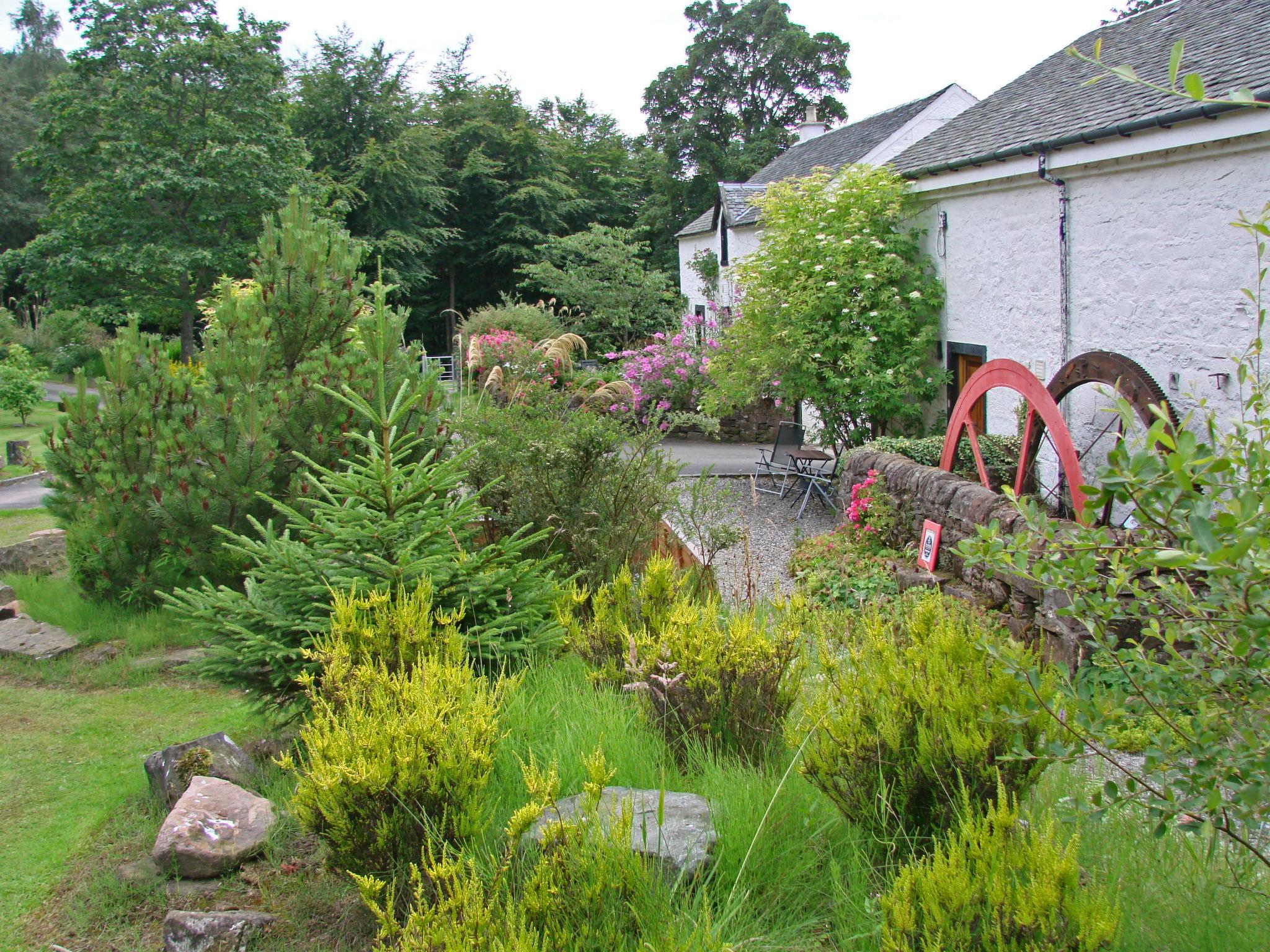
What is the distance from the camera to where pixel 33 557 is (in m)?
9.84

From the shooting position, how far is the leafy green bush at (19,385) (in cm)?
2064

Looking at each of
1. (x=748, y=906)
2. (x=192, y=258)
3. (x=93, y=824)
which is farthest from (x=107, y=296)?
(x=748, y=906)

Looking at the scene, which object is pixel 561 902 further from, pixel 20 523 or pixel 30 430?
pixel 30 430

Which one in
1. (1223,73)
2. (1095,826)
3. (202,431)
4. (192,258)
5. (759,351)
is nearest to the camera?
(1095,826)

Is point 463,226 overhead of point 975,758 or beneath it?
overhead

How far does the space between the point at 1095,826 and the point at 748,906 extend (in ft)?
4.07

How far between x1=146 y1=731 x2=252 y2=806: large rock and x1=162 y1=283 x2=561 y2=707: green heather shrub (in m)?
0.29

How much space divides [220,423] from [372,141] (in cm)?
2984

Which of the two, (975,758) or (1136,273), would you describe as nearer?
(975,758)

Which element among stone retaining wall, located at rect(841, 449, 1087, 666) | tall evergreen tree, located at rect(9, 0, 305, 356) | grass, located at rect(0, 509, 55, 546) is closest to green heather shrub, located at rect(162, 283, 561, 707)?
stone retaining wall, located at rect(841, 449, 1087, 666)

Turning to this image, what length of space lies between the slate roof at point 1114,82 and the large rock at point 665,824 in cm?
651

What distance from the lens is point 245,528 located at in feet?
23.9

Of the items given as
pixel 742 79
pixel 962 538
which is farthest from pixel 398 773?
pixel 742 79

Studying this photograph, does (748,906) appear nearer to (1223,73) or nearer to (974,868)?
(974,868)
